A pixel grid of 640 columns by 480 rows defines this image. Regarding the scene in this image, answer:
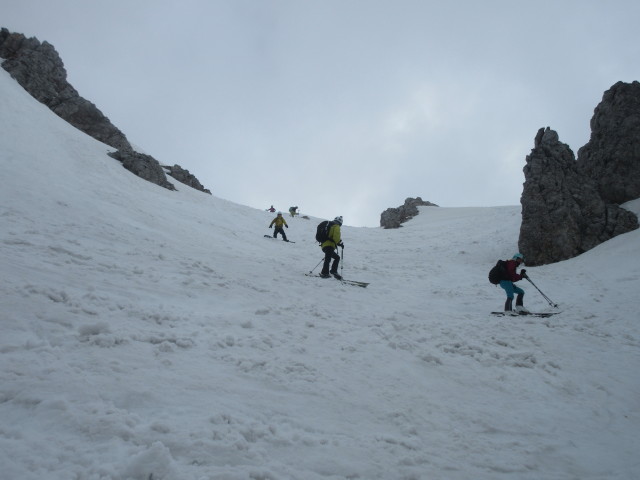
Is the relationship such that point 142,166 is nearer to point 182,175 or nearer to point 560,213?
point 182,175

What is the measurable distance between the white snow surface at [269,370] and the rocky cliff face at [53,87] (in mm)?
32108

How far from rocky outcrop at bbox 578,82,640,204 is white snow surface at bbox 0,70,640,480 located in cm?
1500

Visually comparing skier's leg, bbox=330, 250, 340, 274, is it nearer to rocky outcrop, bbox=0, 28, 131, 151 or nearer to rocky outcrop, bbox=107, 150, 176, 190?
rocky outcrop, bbox=107, 150, 176, 190

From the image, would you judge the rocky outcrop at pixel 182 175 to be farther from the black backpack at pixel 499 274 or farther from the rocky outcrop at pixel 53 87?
the black backpack at pixel 499 274

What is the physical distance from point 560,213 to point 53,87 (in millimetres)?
50555

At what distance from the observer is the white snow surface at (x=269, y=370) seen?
3.77 m

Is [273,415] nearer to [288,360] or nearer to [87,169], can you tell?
[288,360]

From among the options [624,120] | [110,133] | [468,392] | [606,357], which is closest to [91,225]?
[468,392]

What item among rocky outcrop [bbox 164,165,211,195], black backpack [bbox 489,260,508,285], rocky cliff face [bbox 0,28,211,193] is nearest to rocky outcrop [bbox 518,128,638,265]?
black backpack [bbox 489,260,508,285]

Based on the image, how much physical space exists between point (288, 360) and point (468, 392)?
9.80ft

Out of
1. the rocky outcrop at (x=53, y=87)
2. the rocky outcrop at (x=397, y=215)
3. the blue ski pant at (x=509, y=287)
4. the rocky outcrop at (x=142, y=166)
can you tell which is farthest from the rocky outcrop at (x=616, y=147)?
the rocky outcrop at (x=53, y=87)

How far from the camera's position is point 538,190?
21438mm

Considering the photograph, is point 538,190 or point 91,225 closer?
point 91,225

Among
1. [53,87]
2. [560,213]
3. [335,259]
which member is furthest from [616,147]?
[53,87]
